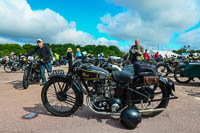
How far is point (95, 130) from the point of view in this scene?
2.11 meters

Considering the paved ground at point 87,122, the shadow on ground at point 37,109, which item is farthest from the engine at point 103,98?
the shadow on ground at point 37,109

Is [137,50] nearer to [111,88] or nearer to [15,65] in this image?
[111,88]

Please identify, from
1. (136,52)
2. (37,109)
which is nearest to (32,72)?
(37,109)

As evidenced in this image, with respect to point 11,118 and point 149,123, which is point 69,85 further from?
point 149,123

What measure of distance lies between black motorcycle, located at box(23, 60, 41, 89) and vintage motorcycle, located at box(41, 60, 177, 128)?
8.35 ft

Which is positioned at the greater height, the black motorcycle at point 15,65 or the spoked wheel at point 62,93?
the black motorcycle at point 15,65

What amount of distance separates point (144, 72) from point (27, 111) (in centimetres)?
251

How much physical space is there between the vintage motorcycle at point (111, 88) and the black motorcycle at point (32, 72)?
2.55 m

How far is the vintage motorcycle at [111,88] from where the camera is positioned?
89.7 inches

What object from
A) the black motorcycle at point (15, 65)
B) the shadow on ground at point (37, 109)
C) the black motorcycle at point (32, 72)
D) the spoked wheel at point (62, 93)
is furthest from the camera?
the black motorcycle at point (15, 65)

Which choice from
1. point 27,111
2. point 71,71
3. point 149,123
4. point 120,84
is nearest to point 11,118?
point 27,111

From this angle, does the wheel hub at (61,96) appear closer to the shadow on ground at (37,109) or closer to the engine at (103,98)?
the shadow on ground at (37,109)

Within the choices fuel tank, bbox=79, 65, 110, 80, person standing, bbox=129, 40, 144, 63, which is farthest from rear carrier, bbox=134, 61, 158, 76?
person standing, bbox=129, 40, 144, 63

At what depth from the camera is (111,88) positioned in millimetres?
2336
